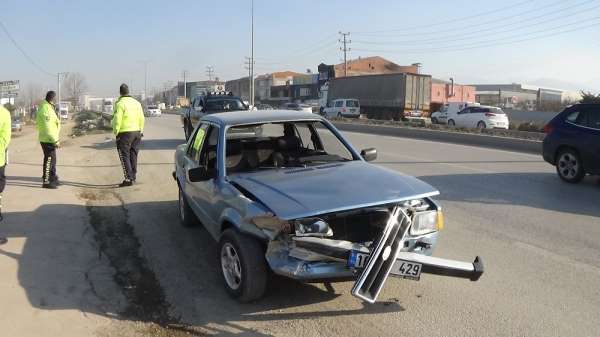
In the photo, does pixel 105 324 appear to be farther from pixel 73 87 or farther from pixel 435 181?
pixel 73 87

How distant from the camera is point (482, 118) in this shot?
2942 cm

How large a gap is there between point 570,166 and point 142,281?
8615mm

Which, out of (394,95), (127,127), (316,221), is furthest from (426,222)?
(394,95)

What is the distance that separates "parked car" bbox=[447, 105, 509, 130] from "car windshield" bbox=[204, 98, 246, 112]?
54.8 ft

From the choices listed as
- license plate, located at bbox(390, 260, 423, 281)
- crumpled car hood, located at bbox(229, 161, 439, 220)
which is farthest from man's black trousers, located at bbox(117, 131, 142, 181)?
license plate, located at bbox(390, 260, 423, 281)

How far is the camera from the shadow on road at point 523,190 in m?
8.38

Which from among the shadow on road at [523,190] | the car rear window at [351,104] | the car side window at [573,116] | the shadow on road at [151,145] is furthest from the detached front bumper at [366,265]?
the car rear window at [351,104]

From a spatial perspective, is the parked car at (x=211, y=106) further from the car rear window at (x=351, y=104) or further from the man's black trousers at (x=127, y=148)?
the car rear window at (x=351, y=104)

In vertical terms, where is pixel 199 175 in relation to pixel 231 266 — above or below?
above

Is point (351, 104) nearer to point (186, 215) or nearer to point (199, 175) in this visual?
point (186, 215)

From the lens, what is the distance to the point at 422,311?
4.21 meters

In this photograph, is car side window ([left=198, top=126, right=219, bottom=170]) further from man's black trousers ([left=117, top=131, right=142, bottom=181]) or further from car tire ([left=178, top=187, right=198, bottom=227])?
man's black trousers ([left=117, top=131, right=142, bottom=181])

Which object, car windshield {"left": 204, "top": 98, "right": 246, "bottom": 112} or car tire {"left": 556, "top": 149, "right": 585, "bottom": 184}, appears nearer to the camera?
car tire {"left": 556, "top": 149, "right": 585, "bottom": 184}

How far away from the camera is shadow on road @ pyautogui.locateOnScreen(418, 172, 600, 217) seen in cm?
838
